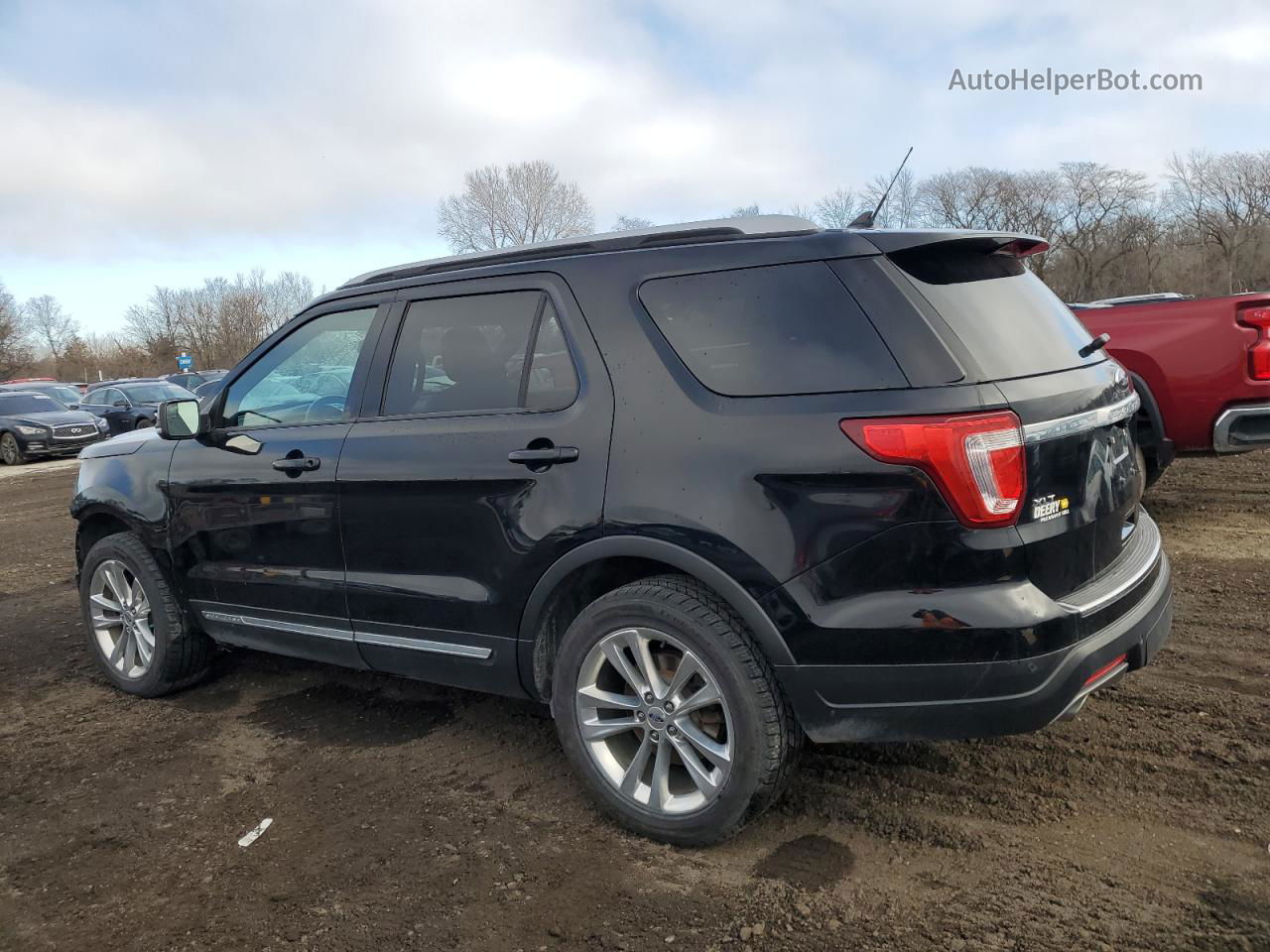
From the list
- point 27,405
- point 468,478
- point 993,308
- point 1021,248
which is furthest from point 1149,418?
point 27,405

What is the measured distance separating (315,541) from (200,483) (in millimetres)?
810

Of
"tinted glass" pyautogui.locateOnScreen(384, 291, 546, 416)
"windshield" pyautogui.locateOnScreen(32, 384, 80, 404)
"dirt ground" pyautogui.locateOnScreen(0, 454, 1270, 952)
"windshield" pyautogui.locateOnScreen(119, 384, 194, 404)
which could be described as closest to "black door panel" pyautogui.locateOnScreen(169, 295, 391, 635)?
"tinted glass" pyautogui.locateOnScreen(384, 291, 546, 416)

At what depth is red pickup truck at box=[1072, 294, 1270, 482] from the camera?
5922 mm

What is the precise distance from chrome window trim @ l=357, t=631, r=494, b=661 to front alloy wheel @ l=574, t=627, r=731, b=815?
1.59 ft

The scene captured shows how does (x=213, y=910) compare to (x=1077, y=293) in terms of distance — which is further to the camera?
(x=1077, y=293)

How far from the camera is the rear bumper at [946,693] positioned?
2.60m

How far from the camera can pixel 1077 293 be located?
64.7m

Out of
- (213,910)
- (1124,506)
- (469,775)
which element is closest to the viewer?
(213,910)

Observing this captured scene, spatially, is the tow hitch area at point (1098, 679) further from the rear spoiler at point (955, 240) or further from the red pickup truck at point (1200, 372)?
the red pickup truck at point (1200, 372)

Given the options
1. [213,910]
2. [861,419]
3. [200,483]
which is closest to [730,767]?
[861,419]

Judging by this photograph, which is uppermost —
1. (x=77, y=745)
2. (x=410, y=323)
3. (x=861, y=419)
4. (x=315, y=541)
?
(x=410, y=323)

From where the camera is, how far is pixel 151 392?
23922 mm

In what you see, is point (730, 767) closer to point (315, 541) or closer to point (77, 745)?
point (315, 541)

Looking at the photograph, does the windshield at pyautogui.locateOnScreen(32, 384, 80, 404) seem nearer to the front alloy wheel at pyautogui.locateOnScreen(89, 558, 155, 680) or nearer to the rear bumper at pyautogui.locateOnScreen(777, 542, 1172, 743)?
the front alloy wheel at pyautogui.locateOnScreen(89, 558, 155, 680)
